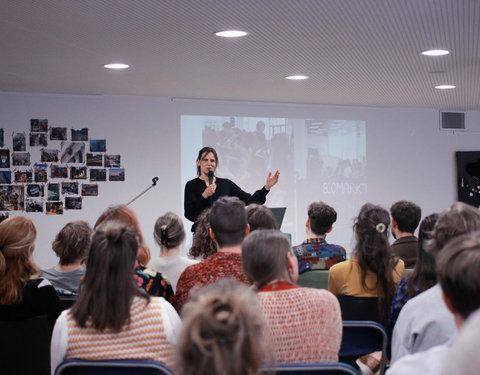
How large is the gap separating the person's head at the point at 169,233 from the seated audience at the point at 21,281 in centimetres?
91

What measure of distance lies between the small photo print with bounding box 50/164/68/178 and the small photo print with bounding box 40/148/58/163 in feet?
0.25

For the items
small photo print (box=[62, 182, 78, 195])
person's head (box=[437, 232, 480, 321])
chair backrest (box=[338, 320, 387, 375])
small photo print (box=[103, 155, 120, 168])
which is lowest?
chair backrest (box=[338, 320, 387, 375])

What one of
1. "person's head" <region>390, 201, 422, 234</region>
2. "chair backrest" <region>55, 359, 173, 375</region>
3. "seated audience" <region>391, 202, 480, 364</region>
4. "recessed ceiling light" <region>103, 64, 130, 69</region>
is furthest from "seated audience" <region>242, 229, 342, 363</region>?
"recessed ceiling light" <region>103, 64, 130, 69</region>

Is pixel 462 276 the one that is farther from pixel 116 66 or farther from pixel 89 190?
pixel 89 190

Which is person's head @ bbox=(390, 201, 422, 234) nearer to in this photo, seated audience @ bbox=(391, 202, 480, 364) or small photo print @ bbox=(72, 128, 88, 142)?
seated audience @ bbox=(391, 202, 480, 364)

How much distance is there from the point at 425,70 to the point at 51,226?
15.1 ft

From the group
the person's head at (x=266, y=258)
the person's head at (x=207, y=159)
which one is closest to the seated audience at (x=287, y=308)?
the person's head at (x=266, y=258)

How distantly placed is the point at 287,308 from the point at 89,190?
6276 mm

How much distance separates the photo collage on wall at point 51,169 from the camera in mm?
7703

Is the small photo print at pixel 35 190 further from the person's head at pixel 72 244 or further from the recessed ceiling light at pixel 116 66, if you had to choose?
the person's head at pixel 72 244

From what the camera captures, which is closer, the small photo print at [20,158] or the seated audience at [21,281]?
the seated audience at [21,281]

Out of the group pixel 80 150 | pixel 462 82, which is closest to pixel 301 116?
pixel 462 82

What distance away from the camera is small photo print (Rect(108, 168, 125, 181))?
26.5 feet

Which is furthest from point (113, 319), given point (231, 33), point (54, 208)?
point (54, 208)
